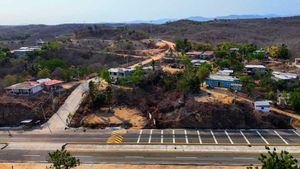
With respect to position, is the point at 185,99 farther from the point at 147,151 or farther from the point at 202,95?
the point at 147,151

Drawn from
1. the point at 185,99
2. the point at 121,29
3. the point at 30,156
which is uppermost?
the point at 121,29

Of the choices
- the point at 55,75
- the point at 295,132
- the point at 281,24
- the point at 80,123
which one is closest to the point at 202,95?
the point at 295,132

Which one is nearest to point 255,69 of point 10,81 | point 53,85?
point 53,85

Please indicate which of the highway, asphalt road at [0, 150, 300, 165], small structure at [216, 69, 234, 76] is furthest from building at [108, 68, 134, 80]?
asphalt road at [0, 150, 300, 165]

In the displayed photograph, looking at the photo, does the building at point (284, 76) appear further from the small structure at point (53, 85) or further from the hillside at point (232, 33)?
the hillside at point (232, 33)

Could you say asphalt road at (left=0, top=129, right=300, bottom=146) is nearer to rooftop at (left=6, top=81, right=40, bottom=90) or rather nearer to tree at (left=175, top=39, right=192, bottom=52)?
rooftop at (left=6, top=81, right=40, bottom=90)

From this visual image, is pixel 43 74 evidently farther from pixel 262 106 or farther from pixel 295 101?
pixel 295 101
